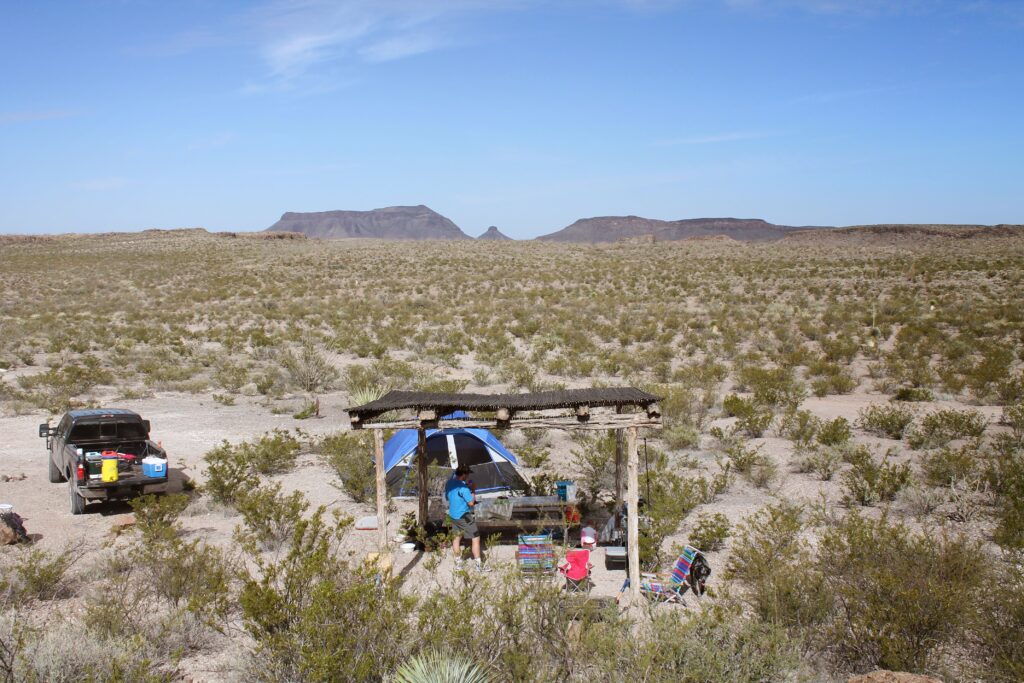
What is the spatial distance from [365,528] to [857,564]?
6.37 m

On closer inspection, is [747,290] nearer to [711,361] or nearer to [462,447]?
[711,361]

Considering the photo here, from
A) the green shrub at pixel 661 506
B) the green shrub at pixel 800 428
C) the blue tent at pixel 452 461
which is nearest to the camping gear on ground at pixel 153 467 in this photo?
the blue tent at pixel 452 461

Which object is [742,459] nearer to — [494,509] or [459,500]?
[494,509]

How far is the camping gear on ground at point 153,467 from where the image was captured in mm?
10648

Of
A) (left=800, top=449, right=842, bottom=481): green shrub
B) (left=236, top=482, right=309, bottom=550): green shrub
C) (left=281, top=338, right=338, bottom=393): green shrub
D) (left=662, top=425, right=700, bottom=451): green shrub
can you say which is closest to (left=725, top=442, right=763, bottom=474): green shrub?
(left=800, top=449, right=842, bottom=481): green shrub

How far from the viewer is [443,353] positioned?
976 inches

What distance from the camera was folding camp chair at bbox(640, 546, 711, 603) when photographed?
25.0ft

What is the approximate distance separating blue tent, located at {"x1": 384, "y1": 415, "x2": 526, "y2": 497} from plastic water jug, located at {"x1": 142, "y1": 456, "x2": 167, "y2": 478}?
3333 mm

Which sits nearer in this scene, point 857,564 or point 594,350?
point 857,564

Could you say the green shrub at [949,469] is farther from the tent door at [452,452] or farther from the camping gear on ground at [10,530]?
the camping gear on ground at [10,530]

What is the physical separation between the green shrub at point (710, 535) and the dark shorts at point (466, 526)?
2821 millimetres

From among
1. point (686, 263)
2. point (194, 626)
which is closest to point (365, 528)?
point (194, 626)

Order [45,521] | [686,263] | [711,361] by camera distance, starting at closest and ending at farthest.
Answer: [45,521], [711,361], [686,263]

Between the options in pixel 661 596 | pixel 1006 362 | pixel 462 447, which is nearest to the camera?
pixel 661 596
